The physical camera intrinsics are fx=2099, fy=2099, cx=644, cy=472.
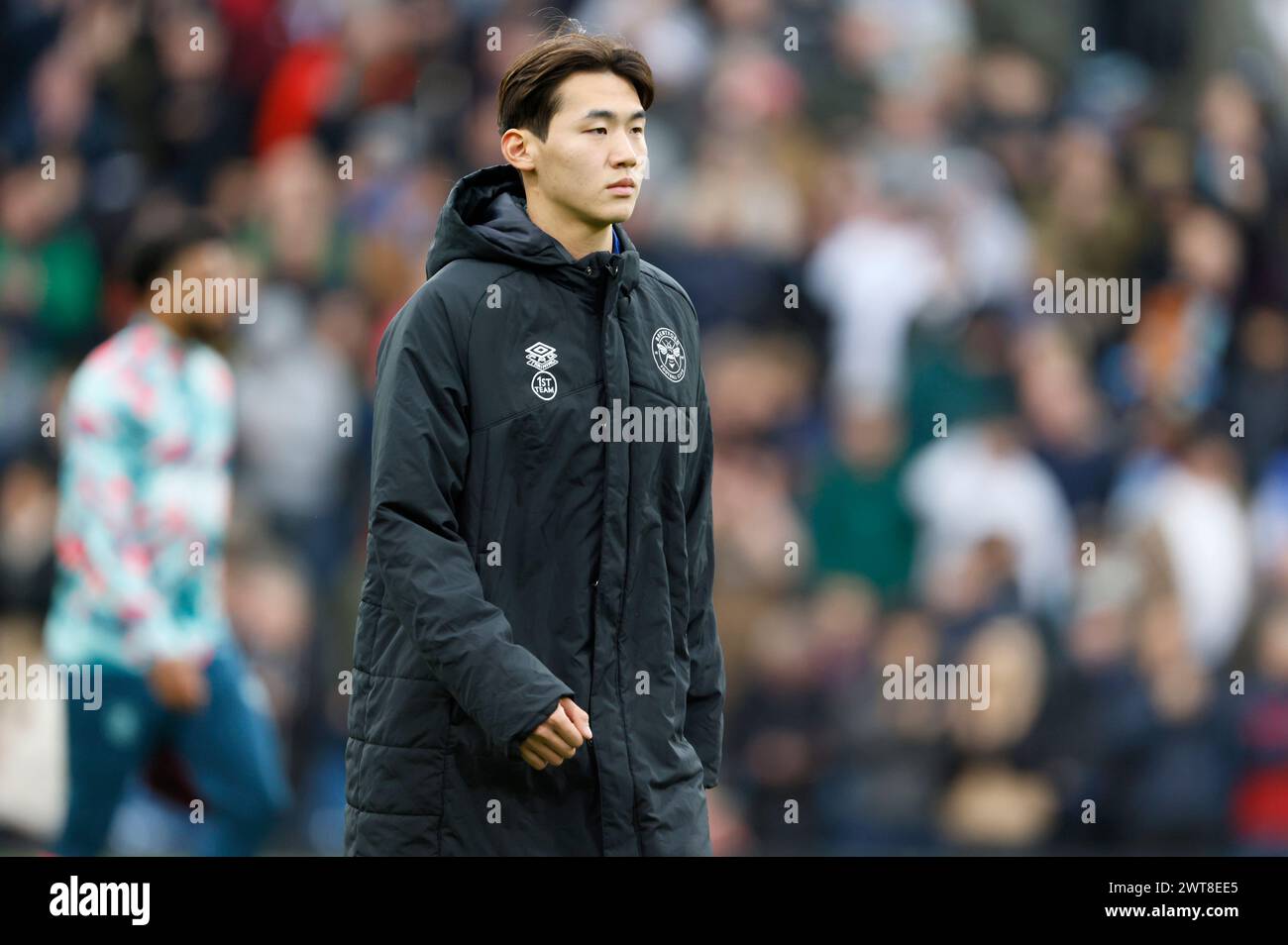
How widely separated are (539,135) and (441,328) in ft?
1.40

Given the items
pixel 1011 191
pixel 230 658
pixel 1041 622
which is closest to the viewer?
pixel 230 658

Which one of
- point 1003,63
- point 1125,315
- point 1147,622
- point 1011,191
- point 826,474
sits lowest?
point 1147,622

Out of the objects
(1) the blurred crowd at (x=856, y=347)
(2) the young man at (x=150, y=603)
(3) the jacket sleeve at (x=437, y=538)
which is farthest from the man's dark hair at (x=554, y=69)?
(1) the blurred crowd at (x=856, y=347)

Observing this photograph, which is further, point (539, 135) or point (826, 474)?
point (826, 474)

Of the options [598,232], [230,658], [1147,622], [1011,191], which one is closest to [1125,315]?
[1011,191]

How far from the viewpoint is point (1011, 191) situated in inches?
319

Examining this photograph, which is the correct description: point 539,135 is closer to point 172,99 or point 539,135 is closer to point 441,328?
point 441,328

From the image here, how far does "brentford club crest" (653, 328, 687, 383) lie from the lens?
147 inches

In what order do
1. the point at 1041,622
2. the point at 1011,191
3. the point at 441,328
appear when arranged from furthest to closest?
the point at 1011,191 → the point at 1041,622 → the point at 441,328

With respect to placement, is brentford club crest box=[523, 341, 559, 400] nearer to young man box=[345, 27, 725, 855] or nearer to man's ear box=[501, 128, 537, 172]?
young man box=[345, 27, 725, 855]

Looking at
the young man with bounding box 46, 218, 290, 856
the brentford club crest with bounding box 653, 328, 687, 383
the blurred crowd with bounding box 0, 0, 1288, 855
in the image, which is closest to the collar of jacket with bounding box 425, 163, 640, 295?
the brentford club crest with bounding box 653, 328, 687, 383

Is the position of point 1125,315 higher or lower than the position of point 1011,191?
lower

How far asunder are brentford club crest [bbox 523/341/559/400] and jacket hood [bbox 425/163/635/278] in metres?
0.16

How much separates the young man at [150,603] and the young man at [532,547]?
2335 millimetres
